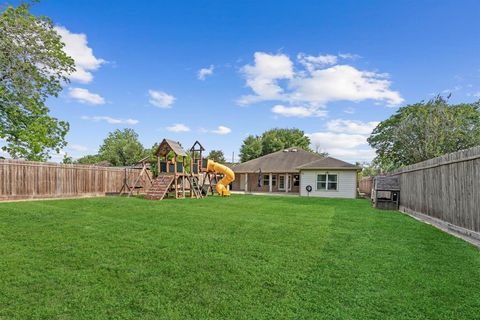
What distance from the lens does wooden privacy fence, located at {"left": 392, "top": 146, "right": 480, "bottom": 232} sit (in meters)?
5.71

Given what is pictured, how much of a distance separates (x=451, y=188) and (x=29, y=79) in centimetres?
1764

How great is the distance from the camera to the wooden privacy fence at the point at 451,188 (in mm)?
5707

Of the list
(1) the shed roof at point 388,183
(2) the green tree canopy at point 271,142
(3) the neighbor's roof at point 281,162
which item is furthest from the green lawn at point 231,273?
(2) the green tree canopy at point 271,142

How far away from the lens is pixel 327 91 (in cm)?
2316

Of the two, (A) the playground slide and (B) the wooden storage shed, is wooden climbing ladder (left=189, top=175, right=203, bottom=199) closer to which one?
(A) the playground slide

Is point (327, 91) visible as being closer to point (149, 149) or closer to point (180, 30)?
point (180, 30)

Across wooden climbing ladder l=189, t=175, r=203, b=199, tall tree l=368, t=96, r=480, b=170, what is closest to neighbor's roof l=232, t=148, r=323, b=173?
tall tree l=368, t=96, r=480, b=170

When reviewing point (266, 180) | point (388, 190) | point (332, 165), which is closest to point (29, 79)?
point (388, 190)

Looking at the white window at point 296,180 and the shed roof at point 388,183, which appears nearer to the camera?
the shed roof at point 388,183

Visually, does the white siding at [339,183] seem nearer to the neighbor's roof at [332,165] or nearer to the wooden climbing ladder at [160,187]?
the neighbor's roof at [332,165]

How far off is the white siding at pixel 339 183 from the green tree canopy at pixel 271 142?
69.0ft

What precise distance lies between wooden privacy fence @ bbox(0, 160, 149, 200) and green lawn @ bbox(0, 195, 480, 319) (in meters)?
6.89

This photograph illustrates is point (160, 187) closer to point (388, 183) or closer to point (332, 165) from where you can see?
point (388, 183)

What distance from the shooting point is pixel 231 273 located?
3691 mm
